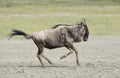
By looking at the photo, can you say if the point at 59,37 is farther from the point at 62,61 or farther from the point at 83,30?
the point at 62,61

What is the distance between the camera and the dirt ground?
15.7 m

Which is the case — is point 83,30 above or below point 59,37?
above

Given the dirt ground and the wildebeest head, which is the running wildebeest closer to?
the wildebeest head

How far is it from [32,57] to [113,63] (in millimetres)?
3523

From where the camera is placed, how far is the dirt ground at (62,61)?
15742 millimetres

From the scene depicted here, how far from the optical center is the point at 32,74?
1580cm

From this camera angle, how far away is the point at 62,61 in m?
19.0

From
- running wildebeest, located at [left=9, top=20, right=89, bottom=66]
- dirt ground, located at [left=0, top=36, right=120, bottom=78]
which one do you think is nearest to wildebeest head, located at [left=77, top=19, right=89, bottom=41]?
running wildebeest, located at [left=9, top=20, right=89, bottom=66]

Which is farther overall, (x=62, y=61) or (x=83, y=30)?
(x=62, y=61)

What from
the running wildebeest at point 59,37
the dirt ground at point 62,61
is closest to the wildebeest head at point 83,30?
the running wildebeest at point 59,37

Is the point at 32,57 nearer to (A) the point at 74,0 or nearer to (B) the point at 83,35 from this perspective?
(B) the point at 83,35

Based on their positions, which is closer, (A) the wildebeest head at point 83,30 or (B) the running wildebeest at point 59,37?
(B) the running wildebeest at point 59,37

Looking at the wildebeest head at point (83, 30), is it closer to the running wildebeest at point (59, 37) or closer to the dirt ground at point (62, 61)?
the running wildebeest at point (59, 37)

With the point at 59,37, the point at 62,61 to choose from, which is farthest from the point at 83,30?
the point at 62,61
